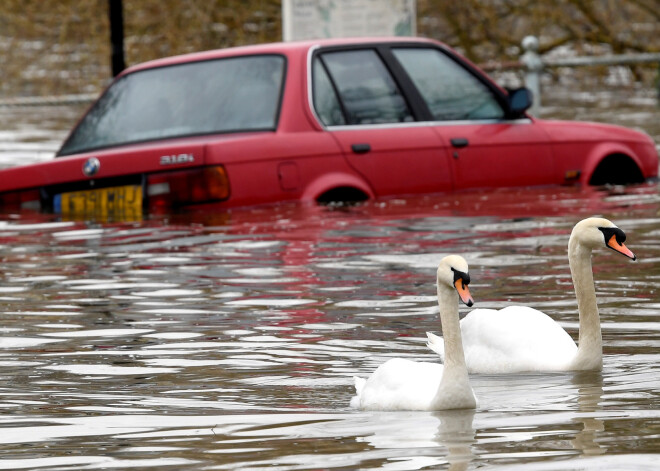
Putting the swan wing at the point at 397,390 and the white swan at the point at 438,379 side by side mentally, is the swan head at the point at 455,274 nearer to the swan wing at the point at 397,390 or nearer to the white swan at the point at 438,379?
the white swan at the point at 438,379

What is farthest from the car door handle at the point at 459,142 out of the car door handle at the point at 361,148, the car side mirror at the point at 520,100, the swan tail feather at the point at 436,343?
the swan tail feather at the point at 436,343

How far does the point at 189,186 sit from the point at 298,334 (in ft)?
12.2

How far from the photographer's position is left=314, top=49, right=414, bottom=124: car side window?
12.1 metres

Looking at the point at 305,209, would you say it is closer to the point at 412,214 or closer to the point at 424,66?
the point at 412,214

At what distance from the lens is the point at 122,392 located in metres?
6.28

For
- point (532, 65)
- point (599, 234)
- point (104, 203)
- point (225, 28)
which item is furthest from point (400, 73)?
point (225, 28)

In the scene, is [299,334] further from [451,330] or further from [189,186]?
[189,186]

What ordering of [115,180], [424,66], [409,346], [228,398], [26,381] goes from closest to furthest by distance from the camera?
[228,398], [26,381], [409,346], [115,180], [424,66]

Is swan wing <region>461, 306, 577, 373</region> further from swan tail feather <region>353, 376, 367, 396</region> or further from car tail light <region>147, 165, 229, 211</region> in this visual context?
car tail light <region>147, 165, 229, 211</region>

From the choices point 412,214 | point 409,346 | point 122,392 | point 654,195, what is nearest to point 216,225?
point 412,214

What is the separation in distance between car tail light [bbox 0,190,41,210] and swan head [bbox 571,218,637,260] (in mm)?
→ 5339

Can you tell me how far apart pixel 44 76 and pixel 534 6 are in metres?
7.14

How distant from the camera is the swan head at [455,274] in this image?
609cm

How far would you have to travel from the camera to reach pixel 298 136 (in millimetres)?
11531
